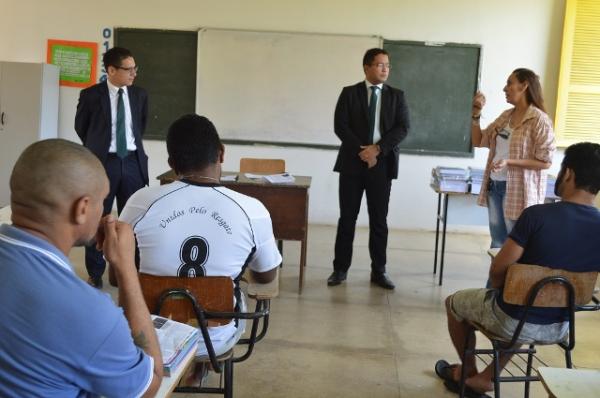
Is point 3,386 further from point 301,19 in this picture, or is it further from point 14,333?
point 301,19

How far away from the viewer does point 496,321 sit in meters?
2.64

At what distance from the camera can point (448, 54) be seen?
6488mm

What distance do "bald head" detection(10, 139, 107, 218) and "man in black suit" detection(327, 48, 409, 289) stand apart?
3370mm

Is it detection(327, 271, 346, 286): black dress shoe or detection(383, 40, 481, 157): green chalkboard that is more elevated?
detection(383, 40, 481, 157): green chalkboard

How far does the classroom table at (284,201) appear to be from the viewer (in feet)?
14.1

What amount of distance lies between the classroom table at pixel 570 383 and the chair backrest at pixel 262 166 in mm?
3416

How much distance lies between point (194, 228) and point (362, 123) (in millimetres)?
2756

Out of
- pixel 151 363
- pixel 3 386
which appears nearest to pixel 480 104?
pixel 151 363

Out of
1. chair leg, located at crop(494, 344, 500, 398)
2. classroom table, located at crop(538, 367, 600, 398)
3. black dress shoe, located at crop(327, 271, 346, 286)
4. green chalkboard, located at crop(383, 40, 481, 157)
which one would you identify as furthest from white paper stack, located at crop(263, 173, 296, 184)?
classroom table, located at crop(538, 367, 600, 398)

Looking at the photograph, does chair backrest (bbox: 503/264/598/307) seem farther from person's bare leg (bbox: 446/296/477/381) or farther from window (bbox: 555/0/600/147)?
window (bbox: 555/0/600/147)

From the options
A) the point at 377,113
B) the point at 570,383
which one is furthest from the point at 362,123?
the point at 570,383

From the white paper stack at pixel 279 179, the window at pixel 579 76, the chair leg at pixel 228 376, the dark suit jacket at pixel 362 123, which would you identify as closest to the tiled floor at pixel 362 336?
the chair leg at pixel 228 376

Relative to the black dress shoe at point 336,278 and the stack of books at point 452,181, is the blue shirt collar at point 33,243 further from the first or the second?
the stack of books at point 452,181

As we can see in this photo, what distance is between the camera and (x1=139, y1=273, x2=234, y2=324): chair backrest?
79.8 inches
